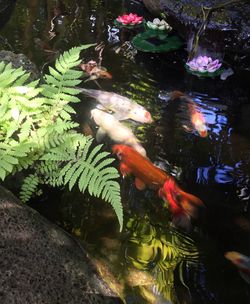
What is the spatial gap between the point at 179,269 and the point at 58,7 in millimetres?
6736

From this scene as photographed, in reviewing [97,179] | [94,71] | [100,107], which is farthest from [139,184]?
[94,71]

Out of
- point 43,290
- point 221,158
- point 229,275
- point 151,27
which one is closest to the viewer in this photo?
point 43,290

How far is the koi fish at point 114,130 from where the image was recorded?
14.4 ft

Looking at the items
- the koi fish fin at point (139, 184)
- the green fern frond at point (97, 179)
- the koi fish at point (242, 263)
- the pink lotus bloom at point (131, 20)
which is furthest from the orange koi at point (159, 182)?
the pink lotus bloom at point (131, 20)

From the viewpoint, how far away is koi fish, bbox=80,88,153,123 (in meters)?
4.87

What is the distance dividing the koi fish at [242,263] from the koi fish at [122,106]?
2090 millimetres

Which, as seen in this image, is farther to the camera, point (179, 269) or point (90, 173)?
point (179, 269)

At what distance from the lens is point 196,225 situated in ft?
11.7

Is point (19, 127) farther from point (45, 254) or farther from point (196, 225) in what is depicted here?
point (196, 225)

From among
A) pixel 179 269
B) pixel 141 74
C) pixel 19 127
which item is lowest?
pixel 179 269

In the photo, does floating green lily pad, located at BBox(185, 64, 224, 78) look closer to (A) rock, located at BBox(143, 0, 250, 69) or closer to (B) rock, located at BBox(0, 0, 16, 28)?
(A) rock, located at BBox(143, 0, 250, 69)

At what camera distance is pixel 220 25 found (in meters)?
5.78

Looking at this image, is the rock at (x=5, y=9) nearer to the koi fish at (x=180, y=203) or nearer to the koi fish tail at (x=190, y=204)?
the koi fish at (x=180, y=203)

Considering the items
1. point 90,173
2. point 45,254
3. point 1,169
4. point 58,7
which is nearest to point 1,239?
point 45,254
